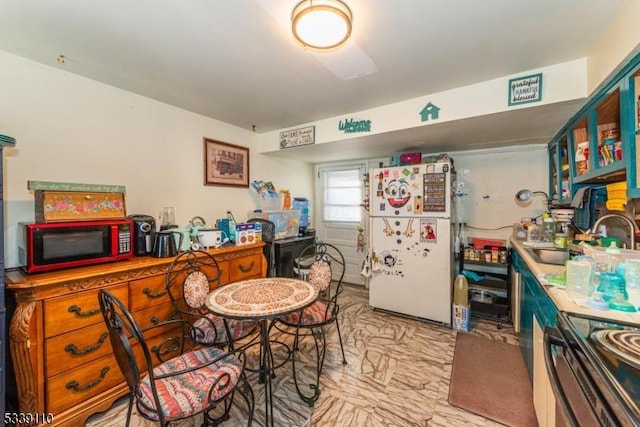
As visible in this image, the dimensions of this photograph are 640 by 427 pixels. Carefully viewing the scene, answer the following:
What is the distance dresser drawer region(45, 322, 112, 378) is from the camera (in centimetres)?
145

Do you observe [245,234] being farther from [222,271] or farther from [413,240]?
[413,240]

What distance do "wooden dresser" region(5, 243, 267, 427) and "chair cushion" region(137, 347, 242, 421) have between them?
2.00ft

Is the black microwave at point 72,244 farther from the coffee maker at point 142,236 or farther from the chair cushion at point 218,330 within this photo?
the chair cushion at point 218,330

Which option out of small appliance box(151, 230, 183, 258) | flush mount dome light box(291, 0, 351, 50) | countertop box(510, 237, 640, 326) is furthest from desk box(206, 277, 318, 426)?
flush mount dome light box(291, 0, 351, 50)

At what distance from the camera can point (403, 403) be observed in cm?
173

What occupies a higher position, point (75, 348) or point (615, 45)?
point (615, 45)

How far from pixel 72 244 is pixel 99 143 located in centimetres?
91

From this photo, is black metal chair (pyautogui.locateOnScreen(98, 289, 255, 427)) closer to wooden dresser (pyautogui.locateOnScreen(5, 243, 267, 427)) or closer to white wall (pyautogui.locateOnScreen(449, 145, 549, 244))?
wooden dresser (pyautogui.locateOnScreen(5, 243, 267, 427))

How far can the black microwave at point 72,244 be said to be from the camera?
151 centimetres

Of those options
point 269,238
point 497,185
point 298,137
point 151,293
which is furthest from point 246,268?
point 497,185

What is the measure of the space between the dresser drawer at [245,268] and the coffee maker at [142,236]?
68 centimetres

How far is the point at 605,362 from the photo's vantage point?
0.72 metres

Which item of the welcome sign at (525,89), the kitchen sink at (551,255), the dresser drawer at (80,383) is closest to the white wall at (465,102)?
the welcome sign at (525,89)

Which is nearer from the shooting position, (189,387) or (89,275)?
(189,387)
